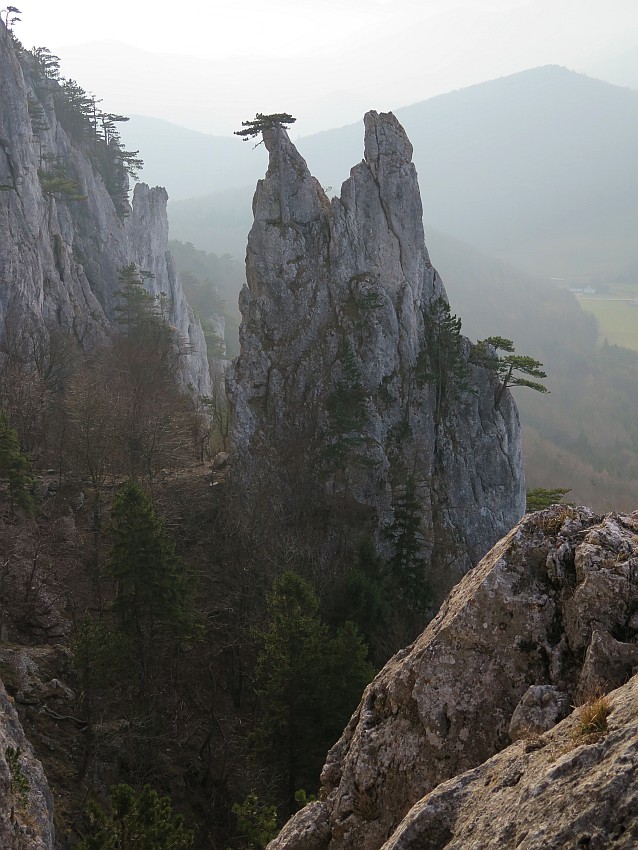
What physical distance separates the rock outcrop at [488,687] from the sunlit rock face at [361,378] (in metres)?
33.0

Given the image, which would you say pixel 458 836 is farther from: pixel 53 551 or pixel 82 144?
pixel 82 144

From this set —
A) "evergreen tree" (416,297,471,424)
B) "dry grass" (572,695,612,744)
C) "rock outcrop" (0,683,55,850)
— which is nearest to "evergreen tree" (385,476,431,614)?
"evergreen tree" (416,297,471,424)

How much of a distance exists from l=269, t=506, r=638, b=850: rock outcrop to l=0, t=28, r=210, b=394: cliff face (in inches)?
1710

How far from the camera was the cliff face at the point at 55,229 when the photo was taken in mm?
47938

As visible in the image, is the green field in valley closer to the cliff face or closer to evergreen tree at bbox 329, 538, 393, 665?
the cliff face

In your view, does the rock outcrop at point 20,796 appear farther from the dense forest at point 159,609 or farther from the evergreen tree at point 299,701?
the evergreen tree at point 299,701

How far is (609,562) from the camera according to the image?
6863 mm

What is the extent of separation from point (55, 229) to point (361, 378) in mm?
29184

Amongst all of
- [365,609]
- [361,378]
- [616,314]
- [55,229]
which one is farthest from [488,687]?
[616,314]

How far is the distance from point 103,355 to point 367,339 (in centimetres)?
1942

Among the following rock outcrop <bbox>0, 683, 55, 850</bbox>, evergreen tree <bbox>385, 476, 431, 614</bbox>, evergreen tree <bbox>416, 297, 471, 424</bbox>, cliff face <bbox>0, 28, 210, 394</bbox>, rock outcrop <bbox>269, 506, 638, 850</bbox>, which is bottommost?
evergreen tree <bbox>385, 476, 431, 614</bbox>

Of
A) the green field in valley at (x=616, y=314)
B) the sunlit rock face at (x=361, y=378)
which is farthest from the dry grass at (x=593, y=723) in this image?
the green field in valley at (x=616, y=314)

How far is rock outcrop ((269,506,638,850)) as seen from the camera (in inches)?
224

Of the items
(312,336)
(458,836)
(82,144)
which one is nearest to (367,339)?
(312,336)
